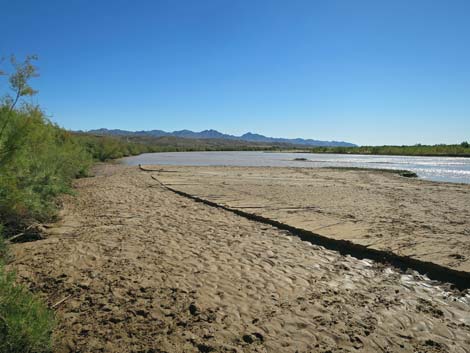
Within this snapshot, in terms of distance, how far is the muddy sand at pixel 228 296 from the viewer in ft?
11.3

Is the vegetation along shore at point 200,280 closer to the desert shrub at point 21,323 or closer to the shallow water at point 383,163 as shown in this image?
the desert shrub at point 21,323

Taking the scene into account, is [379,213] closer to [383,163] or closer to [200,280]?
[200,280]

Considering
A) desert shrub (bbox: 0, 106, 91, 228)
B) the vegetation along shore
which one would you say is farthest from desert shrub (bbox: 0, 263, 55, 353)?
Result: desert shrub (bbox: 0, 106, 91, 228)

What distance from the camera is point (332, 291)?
4.62 m

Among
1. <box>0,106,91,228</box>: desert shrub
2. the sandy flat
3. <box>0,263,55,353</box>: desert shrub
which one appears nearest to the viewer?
<box>0,263,55,353</box>: desert shrub

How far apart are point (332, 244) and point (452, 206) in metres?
6.86

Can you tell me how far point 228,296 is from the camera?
4391 mm

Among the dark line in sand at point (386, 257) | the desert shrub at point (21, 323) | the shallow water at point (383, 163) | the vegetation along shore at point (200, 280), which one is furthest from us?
the shallow water at point (383, 163)

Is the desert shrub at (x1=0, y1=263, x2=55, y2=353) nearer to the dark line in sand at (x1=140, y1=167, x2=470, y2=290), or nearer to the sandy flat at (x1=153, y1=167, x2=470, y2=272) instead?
the dark line in sand at (x1=140, y1=167, x2=470, y2=290)

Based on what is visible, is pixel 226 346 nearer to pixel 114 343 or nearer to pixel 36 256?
pixel 114 343

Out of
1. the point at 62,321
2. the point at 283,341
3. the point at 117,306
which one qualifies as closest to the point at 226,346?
the point at 283,341

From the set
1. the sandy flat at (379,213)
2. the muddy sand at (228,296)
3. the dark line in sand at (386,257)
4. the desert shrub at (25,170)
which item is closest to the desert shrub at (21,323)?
the muddy sand at (228,296)

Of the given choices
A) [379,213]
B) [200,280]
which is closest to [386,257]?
[200,280]

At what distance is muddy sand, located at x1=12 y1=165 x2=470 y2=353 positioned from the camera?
3.45 m
